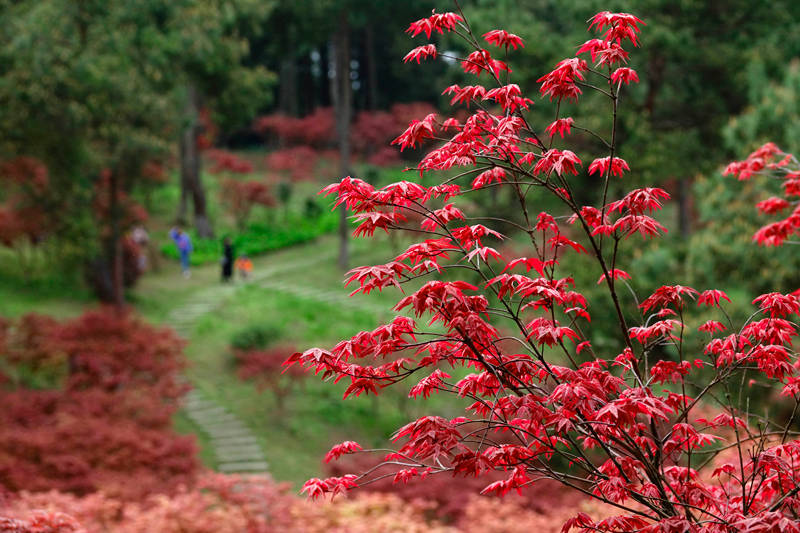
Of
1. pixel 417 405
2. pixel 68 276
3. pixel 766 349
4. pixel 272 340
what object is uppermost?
pixel 766 349

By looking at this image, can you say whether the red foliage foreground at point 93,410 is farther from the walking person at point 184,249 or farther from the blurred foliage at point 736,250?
the blurred foliage at point 736,250

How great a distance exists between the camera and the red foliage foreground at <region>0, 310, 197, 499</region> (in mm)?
7797

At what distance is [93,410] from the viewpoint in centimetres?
902

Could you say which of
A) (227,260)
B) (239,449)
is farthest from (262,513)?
(227,260)

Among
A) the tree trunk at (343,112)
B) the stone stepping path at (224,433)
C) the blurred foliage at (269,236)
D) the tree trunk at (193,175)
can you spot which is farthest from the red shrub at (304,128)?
the stone stepping path at (224,433)

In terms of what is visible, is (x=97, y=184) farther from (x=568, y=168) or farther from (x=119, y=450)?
(x=568, y=168)

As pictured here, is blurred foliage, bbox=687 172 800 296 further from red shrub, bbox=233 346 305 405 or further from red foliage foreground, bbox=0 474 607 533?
red shrub, bbox=233 346 305 405

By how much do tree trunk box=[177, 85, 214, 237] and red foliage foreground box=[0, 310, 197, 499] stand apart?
9231 mm

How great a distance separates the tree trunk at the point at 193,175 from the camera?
20766mm

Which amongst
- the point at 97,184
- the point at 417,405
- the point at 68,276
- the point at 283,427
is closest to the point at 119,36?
the point at 97,184

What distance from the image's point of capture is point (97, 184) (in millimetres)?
13328

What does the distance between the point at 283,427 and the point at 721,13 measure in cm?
1103

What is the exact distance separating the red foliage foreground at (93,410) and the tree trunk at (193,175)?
9.23m

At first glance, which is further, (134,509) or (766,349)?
(134,509)
